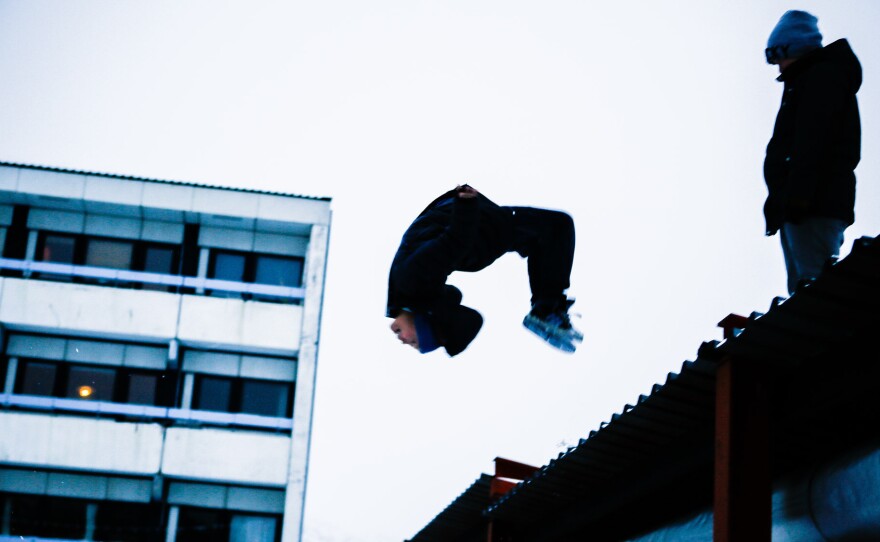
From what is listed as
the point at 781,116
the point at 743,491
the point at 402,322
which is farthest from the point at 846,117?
the point at 402,322

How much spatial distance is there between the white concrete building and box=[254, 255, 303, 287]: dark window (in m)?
0.04

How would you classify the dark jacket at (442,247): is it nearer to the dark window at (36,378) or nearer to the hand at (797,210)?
the hand at (797,210)

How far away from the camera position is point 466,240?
5.34 meters

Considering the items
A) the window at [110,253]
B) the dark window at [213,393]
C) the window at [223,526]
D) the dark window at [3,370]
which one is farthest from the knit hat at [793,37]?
the dark window at [3,370]

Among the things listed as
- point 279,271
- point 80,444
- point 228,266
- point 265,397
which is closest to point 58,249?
point 228,266

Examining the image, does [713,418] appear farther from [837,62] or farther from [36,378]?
[36,378]

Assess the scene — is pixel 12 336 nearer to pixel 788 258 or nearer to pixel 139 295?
pixel 139 295

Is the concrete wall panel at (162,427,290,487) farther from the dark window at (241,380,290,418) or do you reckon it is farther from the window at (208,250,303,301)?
the window at (208,250,303,301)

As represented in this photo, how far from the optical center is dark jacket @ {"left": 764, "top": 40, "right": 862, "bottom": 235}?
628 centimetres

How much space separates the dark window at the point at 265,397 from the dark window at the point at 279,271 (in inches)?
106

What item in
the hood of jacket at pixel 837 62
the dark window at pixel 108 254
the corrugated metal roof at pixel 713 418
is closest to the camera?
the corrugated metal roof at pixel 713 418

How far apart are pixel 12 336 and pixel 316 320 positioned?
737cm

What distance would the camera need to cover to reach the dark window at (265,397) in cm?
2945

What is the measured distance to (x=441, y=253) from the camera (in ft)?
17.5
